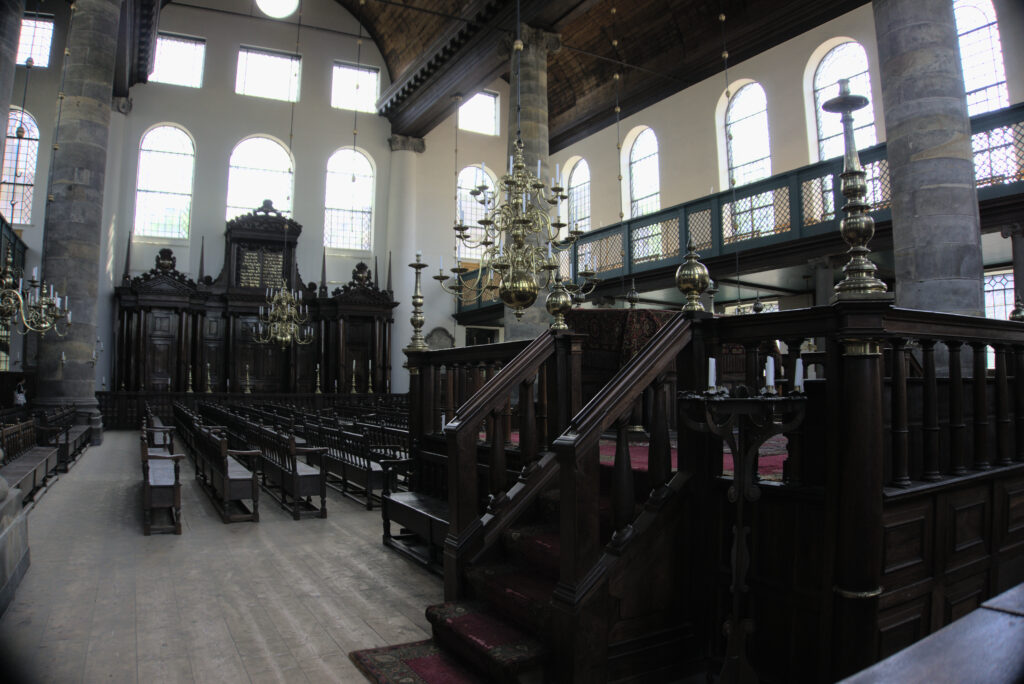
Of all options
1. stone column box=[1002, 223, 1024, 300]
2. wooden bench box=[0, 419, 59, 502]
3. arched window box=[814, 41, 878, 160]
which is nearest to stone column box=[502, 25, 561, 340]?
arched window box=[814, 41, 878, 160]

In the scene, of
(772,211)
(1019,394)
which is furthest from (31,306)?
(772,211)

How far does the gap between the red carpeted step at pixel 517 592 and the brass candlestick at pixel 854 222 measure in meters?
1.72

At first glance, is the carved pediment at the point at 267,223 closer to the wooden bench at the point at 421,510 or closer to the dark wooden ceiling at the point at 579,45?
the dark wooden ceiling at the point at 579,45

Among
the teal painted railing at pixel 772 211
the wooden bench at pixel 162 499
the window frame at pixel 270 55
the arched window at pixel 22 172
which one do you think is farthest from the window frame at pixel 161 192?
the wooden bench at pixel 162 499

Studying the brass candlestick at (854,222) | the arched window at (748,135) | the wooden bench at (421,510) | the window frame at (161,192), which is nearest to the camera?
the brass candlestick at (854,222)

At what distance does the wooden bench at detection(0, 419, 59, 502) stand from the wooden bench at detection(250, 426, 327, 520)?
6.62 ft

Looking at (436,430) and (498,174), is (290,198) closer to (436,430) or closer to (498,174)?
(498,174)

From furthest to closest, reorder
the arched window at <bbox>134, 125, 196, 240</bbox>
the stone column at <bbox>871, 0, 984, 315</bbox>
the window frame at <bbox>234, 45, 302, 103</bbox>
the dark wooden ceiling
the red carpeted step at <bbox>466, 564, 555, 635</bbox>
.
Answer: the window frame at <bbox>234, 45, 302, 103</bbox>
the arched window at <bbox>134, 125, 196, 240</bbox>
the dark wooden ceiling
the stone column at <bbox>871, 0, 984, 315</bbox>
the red carpeted step at <bbox>466, 564, 555, 635</bbox>

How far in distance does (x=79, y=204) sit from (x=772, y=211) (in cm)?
1201

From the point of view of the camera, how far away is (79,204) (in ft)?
36.4

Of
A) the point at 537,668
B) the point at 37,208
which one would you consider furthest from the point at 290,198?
the point at 537,668

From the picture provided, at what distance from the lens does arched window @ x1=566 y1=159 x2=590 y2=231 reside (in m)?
19.5

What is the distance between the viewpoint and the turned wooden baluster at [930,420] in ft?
8.96

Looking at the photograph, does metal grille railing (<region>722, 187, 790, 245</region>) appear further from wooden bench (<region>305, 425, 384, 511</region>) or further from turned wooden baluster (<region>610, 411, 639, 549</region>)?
turned wooden baluster (<region>610, 411, 639, 549</region>)
